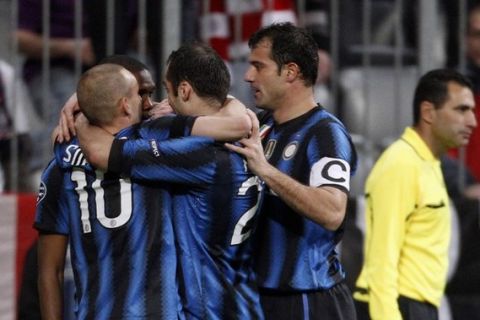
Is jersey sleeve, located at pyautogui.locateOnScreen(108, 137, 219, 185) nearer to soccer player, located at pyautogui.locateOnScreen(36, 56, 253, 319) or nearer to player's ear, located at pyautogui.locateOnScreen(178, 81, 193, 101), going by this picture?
soccer player, located at pyautogui.locateOnScreen(36, 56, 253, 319)

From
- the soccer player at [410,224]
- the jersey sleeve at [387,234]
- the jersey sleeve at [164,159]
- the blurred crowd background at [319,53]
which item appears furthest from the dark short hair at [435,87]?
the jersey sleeve at [164,159]

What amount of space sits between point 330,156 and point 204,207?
67 cm

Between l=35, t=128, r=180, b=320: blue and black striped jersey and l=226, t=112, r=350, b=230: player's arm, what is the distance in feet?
1.11

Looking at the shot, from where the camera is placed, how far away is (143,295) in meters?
4.94

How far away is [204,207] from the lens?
5.02 m

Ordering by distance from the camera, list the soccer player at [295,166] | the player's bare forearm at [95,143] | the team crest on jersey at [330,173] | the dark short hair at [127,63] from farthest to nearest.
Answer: the soccer player at [295,166] < the team crest on jersey at [330,173] < the dark short hair at [127,63] < the player's bare forearm at [95,143]

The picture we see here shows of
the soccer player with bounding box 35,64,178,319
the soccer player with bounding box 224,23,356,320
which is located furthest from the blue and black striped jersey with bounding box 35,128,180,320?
the soccer player with bounding box 224,23,356,320

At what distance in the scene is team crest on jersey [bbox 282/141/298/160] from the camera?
18.3 feet

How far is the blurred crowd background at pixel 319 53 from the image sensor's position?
25.0ft

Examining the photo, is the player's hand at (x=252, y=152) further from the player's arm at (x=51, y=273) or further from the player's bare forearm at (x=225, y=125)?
the player's arm at (x=51, y=273)

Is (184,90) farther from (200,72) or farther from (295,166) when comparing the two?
(295,166)

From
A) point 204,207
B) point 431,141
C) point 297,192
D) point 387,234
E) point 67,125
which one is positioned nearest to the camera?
point 204,207

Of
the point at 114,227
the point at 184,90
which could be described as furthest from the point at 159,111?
the point at 114,227

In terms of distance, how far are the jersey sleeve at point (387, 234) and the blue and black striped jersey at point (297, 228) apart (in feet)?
2.44
